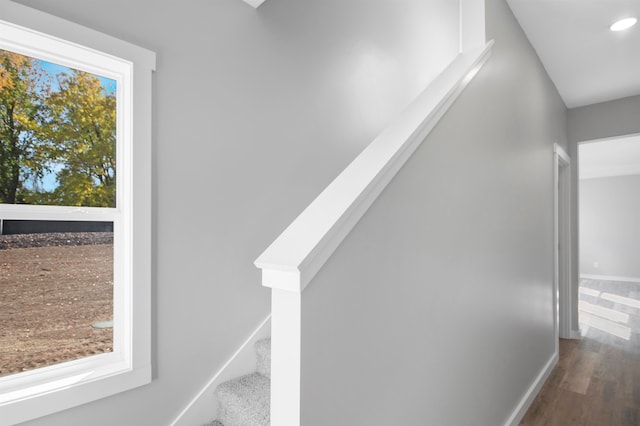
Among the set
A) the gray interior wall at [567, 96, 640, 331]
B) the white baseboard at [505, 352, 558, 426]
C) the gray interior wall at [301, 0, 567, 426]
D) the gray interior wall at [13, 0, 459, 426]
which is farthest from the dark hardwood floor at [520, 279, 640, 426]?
the gray interior wall at [13, 0, 459, 426]

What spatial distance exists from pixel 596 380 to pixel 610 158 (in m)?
6.30

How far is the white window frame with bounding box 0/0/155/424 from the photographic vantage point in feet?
4.29

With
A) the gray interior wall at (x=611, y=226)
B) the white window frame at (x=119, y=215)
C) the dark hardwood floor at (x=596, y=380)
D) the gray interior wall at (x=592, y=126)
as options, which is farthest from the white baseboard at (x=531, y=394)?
the gray interior wall at (x=611, y=226)

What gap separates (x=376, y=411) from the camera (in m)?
1.02

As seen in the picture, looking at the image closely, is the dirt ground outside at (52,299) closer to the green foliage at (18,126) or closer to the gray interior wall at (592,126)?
the green foliage at (18,126)

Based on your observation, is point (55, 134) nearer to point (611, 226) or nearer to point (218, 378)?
point (218, 378)

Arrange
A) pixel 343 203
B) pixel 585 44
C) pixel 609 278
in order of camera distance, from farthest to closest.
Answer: pixel 609 278 < pixel 585 44 < pixel 343 203

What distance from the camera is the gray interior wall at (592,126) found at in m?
3.90

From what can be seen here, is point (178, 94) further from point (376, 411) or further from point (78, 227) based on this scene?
point (376, 411)

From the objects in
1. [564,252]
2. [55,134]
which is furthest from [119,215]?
[564,252]

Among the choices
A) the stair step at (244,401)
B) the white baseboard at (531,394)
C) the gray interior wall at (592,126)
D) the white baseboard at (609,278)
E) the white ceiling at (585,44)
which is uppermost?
the white ceiling at (585,44)

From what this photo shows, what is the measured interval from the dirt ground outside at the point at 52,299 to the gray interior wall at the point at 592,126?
4.67 m

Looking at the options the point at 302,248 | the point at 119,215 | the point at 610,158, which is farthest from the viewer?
the point at 610,158

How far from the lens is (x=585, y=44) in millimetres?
2885
